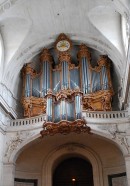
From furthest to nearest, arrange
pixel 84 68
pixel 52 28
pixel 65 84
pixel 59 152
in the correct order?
pixel 84 68 → pixel 52 28 → pixel 65 84 → pixel 59 152

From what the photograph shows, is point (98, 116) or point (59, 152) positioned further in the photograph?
point (59, 152)

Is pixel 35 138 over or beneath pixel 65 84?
beneath

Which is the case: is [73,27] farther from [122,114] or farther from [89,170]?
[89,170]

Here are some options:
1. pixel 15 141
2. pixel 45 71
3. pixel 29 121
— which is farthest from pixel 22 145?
pixel 45 71

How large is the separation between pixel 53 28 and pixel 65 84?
122 inches

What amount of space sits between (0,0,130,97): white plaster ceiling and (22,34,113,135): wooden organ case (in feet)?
1.95

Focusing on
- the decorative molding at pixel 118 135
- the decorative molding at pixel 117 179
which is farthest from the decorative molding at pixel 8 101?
the decorative molding at pixel 117 179

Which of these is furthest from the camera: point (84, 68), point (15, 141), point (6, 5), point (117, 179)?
point (84, 68)

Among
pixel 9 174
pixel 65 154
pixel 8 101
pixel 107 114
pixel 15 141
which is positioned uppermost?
pixel 8 101

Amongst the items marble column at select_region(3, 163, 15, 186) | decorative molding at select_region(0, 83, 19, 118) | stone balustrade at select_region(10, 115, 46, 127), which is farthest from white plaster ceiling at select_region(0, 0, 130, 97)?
marble column at select_region(3, 163, 15, 186)

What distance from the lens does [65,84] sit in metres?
16.5

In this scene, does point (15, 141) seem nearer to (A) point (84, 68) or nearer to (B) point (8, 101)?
(B) point (8, 101)

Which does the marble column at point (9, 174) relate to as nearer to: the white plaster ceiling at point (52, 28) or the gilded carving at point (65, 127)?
the gilded carving at point (65, 127)

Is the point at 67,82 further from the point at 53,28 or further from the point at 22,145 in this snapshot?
the point at 22,145
